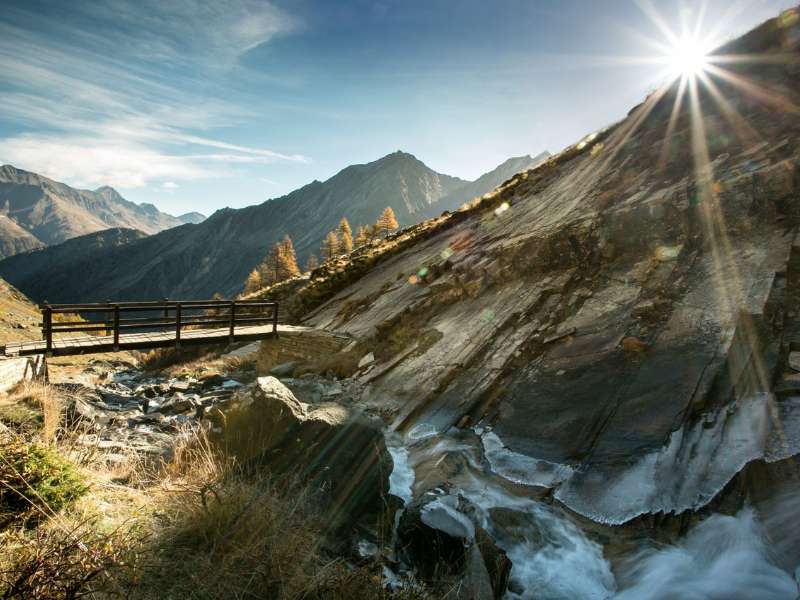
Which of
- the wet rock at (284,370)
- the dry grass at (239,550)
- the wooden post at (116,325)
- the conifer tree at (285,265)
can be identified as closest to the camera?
the dry grass at (239,550)

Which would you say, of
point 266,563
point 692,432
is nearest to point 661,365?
point 692,432

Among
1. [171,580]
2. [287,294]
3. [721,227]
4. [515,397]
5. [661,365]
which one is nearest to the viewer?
[171,580]

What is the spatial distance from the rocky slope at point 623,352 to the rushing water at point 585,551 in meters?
0.03

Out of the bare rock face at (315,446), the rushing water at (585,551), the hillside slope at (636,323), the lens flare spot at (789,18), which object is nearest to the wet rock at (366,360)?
the hillside slope at (636,323)

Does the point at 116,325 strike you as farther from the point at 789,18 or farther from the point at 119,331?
the point at 789,18

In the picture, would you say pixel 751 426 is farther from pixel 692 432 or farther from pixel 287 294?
pixel 287 294

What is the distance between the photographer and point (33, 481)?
14.0 ft

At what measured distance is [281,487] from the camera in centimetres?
589

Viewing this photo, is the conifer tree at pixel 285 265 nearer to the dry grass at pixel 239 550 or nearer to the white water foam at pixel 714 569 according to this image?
the dry grass at pixel 239 550

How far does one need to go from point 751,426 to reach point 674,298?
12.2 ft

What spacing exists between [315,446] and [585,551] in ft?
13.6

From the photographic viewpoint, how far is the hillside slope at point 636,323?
6.87 meters

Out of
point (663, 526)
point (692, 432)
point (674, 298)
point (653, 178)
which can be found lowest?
point (663, 526)

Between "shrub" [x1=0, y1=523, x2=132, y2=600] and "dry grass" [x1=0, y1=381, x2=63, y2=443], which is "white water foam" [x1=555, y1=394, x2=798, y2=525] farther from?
"dry grass" [x1=0, y1=381, x2=63, y2=443]
